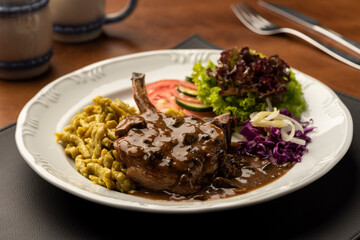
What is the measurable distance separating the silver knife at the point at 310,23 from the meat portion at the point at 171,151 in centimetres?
280

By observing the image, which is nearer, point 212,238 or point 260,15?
point 212,238

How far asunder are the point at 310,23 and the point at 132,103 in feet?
9.84

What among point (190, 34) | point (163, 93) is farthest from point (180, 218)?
point (190, 34)

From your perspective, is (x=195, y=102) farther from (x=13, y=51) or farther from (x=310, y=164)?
(x=13, y=51)

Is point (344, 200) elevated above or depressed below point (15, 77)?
above

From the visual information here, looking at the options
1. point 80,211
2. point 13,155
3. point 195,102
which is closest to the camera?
point 80,211

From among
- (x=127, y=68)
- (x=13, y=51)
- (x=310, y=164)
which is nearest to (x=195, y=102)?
(x=127, y=68)

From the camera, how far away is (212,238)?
3.31 m

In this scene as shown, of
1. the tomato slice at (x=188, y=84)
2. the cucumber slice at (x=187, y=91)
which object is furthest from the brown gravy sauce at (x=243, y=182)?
the tomato slice at (x=188, y=84)

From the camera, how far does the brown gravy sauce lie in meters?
3.59

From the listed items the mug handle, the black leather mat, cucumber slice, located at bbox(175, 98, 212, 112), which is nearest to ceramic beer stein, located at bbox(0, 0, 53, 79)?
the mug handle

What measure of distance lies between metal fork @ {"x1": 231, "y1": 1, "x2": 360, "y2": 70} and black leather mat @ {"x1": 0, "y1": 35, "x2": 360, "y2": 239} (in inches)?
91.4

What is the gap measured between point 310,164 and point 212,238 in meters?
1.16

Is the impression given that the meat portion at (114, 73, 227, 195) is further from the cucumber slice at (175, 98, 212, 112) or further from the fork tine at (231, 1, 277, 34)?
the fork tine at (231, 1, 277, 34)
